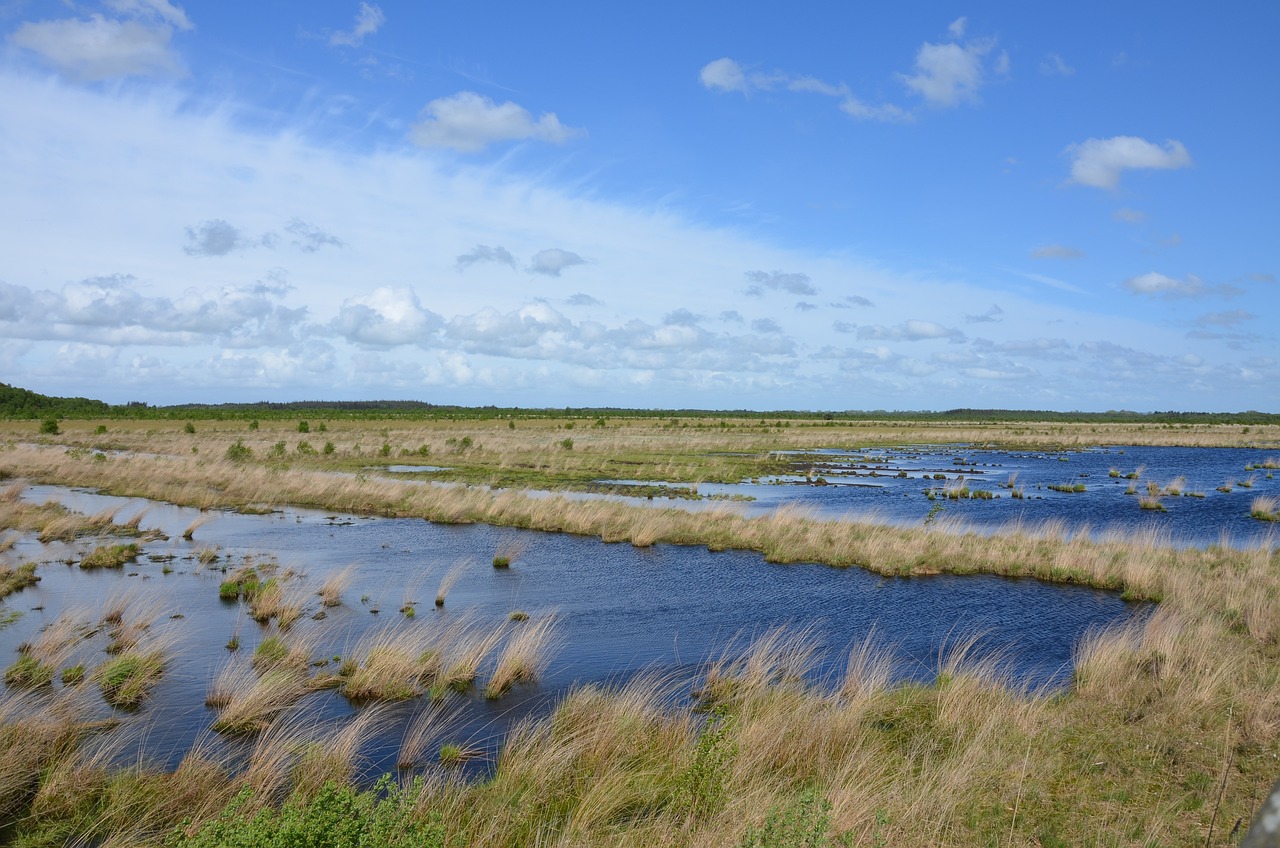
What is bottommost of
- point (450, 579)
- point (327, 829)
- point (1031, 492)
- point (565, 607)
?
point (565, 607)

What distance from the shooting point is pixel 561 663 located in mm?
14312

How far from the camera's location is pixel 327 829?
19.6ft

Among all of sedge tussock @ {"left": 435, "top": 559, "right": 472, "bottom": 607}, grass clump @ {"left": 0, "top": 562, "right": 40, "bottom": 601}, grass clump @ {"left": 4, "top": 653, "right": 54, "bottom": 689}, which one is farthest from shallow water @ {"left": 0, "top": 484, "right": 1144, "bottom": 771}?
grass clump @ {"left": 4, "top": 653, "right": 54, "bottom": 689}

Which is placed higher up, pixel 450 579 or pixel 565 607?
pixel 450 579

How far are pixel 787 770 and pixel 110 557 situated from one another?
2039 cm

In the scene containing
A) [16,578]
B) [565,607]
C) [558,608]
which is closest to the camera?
[558,608]

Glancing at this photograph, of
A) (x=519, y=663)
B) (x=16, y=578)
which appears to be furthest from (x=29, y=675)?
(x=16, y=578)

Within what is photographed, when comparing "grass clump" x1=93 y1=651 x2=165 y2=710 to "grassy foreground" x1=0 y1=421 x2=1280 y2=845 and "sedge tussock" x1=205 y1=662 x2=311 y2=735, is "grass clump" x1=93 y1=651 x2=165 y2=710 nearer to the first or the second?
"grassy foreground" x1=0 y1=421 x2=1280 y2=845

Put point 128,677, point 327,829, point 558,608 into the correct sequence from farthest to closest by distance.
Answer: point 558,608
point 128,677
point 327,829

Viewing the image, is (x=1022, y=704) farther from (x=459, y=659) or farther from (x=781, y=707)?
(x=459, y=659)

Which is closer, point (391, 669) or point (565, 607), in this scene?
point (391, 669)

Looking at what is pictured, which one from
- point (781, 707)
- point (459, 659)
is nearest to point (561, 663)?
point (459, 659)

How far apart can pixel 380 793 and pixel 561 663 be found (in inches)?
215

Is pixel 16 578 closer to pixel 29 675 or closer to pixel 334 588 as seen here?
pixel 334 588
